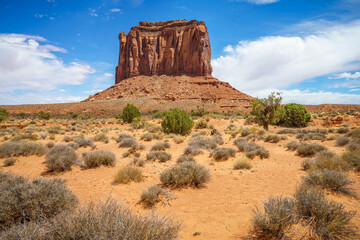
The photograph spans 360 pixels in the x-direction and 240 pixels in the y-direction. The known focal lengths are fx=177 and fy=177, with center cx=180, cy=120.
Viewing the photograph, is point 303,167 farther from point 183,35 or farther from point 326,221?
point 183,35

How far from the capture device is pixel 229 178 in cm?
659

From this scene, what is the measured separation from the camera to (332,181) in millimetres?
4824

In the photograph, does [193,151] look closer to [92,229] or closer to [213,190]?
[213,190]

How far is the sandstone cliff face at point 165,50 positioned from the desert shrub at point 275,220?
284 ft

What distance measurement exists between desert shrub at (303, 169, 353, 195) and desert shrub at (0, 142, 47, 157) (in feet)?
41.7

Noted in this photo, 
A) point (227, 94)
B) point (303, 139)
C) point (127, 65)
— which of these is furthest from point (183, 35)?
point (303, 139)

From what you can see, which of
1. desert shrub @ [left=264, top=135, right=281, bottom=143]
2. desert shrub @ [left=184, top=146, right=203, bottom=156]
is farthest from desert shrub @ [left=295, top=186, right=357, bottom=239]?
desert shrub @ [left=264, top=135, right=281, bottom=143]

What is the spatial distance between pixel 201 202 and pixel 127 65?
339 feet

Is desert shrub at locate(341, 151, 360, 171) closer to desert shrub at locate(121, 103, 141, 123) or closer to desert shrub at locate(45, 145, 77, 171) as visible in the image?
desert shrub at locate(45, 145, 77, 171)

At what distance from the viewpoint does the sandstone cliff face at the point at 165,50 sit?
8794cm

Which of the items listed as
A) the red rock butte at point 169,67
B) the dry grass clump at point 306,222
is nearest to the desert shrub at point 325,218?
the dry grass clump at point 306,222

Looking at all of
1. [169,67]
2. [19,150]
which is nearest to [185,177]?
[19,150]

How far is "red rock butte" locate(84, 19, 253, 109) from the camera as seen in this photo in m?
72.9

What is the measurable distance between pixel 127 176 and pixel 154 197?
1.96 meters
